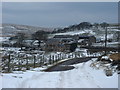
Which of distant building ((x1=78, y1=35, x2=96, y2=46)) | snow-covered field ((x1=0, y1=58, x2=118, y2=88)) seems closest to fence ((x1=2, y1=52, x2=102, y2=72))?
snow-covered field ((x1=0, y1=58, x2=118, y2=88))

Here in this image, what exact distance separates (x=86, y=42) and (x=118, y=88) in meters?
101

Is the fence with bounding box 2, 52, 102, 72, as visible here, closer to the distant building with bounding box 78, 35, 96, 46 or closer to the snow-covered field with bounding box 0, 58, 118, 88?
the snow-covered field with bounding box 0, 58, 118, 88

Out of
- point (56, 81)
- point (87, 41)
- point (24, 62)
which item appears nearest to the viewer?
point (56, 81)

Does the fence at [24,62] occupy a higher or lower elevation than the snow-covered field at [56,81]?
lower

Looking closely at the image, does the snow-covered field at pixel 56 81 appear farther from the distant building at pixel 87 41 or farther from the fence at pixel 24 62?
the distant building at pixel 87 41

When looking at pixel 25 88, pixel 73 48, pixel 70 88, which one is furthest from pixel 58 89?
pixel 73 48

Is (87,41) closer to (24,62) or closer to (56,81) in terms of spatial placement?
(24,62)

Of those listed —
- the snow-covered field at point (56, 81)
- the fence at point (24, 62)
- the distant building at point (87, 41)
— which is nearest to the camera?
the snow-covered field at point (56, 81)

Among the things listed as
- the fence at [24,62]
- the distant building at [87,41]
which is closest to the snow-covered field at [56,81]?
the fence at [24,62]

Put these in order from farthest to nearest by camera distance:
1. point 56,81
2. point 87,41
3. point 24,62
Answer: point 87,41
point 24,62
point 56,81

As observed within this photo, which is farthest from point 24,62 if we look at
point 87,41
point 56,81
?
point 87,41

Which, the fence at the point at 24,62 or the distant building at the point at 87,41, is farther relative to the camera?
the distant building at the point at 87,41

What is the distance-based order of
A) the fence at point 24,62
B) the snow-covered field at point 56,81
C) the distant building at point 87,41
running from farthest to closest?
the distant building at point 87,41 < the fence at point 24,62 < the snow-covered field at point 56,81

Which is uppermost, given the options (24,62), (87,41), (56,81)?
(56,81)
